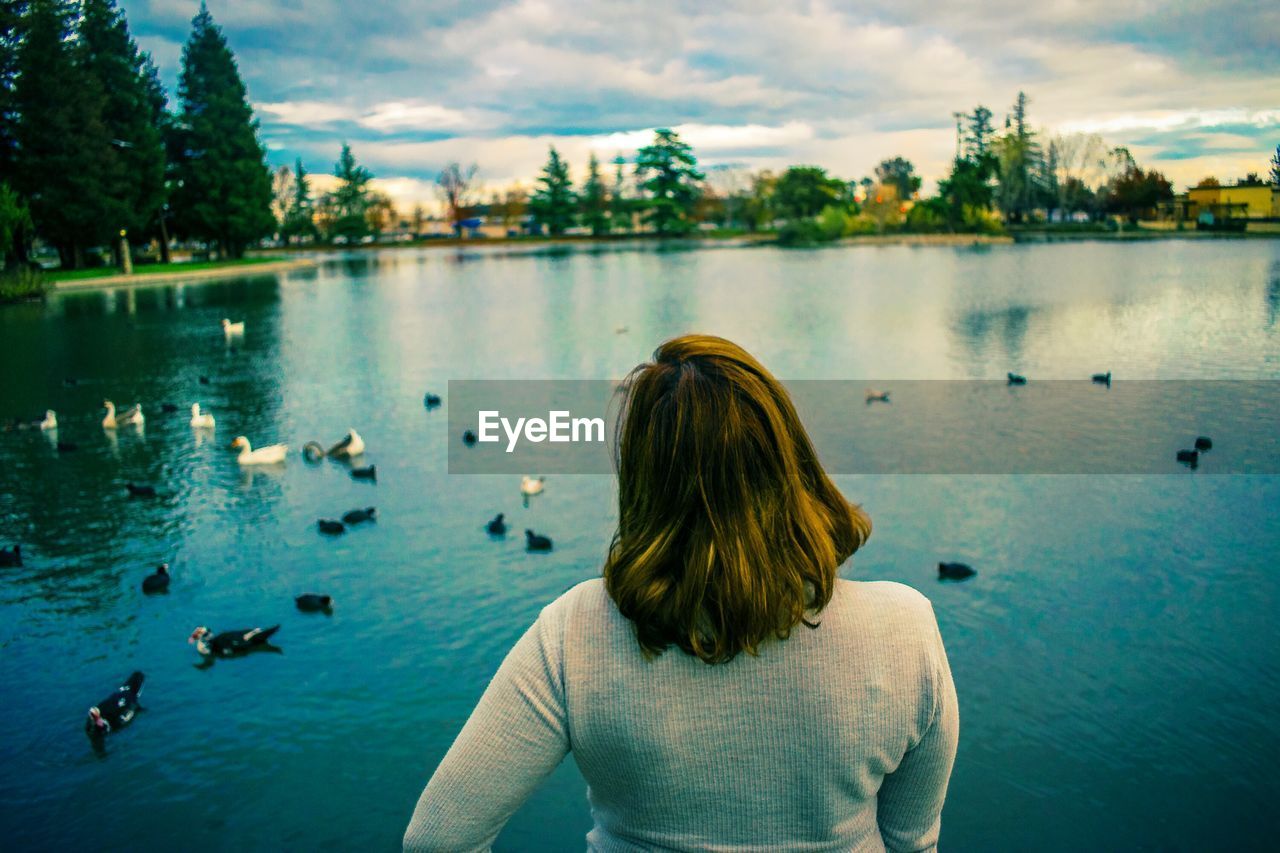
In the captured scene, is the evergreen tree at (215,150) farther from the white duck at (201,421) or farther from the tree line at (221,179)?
the white duck at (201,421)

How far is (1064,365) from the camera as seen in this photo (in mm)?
16953

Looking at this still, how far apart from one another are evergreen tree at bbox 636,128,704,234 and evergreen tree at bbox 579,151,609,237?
4.44m

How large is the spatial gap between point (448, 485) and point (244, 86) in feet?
167

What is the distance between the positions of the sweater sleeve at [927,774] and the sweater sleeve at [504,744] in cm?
53

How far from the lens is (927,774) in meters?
1.41

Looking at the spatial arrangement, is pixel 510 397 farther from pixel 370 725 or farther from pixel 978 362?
pixel 370 725

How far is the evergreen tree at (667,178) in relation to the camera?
87125 millimetres

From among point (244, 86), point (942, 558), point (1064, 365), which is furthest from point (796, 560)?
point (244, 86)

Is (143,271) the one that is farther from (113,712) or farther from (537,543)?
(113,712)

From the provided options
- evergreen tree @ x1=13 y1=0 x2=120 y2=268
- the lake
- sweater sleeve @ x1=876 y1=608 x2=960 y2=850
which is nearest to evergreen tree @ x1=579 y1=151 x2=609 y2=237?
evergreen tree @ x1=13 y1=0 x2=120 y2=268

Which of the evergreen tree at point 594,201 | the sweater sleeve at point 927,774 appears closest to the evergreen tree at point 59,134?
the sweater sleeve at point 927,774

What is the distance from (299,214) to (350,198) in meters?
9.36

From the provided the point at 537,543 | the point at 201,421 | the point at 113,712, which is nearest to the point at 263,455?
the point at 201,421

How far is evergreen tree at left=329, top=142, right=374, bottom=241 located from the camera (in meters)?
88.2
